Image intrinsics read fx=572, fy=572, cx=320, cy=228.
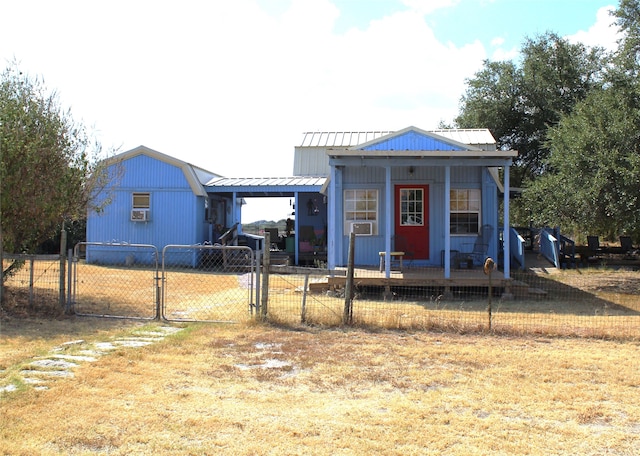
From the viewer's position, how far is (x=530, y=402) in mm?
4977

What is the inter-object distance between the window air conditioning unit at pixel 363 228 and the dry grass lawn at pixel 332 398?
22.2ft

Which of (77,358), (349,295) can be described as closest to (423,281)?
(349,295)

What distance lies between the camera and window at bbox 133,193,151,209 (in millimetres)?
19625

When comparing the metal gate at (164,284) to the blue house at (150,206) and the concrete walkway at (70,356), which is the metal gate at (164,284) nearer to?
the blue house at (150,206)

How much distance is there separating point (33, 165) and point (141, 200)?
33.8 ft

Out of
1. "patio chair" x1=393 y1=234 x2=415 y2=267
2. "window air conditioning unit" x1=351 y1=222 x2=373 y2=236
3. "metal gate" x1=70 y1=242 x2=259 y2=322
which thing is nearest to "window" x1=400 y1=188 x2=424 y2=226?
"patio chair" x1=393 y1=234 x2=415 y2=267

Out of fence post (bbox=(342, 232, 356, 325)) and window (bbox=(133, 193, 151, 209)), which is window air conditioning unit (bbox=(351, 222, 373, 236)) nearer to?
fence post (bbox=(342, 232, 356, 325))

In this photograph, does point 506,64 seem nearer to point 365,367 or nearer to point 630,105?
point 630,105

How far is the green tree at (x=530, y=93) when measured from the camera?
2556 cm

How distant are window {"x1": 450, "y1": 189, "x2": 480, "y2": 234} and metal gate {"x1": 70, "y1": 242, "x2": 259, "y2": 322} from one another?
5160 mm

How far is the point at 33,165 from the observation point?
9.48m

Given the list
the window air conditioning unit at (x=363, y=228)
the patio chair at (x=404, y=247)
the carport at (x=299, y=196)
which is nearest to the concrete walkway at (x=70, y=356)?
the window air conditioning unit at (x=363, y=228)

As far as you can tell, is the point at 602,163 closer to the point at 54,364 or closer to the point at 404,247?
the point at 404,247

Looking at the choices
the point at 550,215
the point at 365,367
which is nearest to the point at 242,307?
the point at 365,367
